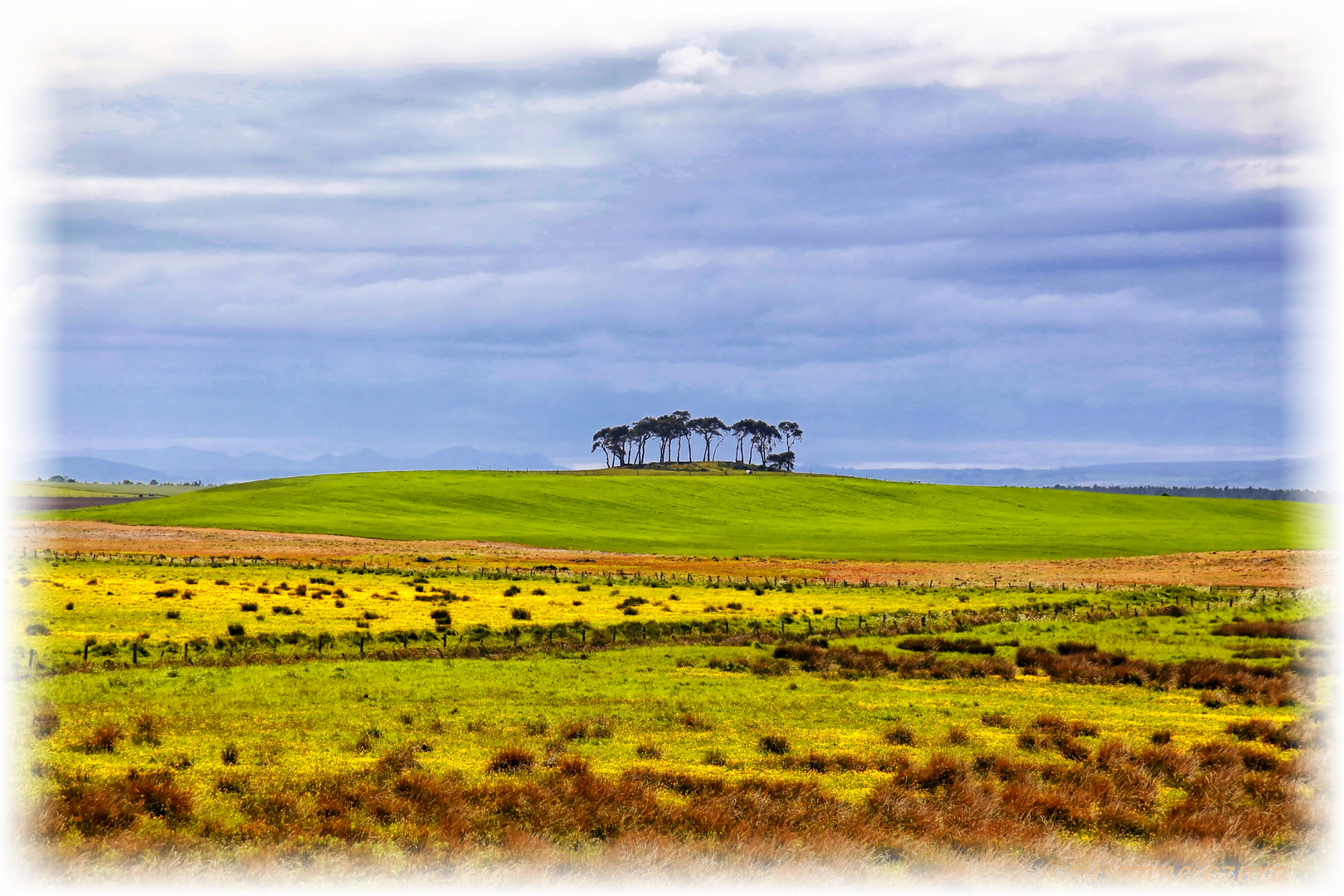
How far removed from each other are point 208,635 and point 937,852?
3362 cm

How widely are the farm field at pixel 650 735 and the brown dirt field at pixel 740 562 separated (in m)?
30.2

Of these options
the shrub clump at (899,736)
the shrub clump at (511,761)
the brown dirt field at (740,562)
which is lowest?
the brown dirt field at (740,562)

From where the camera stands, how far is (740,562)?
9450cm

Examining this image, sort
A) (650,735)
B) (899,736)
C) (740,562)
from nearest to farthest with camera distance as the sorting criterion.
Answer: (650,735), (899,736), (740,562)

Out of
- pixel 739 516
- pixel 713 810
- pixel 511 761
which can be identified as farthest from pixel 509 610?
pixel 739 516

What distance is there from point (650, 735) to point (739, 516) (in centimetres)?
13020

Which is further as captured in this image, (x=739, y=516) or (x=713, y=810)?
(x=739, y=516)

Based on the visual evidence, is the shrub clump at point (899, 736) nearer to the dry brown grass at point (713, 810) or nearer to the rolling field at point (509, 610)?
the dry brown grass at point (713, 810)

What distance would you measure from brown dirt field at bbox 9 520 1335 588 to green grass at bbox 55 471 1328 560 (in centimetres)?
834

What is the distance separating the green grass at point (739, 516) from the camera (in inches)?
4616

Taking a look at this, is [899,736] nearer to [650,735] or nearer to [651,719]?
[650,735]

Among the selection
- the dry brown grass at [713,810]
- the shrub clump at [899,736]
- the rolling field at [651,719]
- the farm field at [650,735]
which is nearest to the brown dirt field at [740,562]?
the rolling field at [651,719]

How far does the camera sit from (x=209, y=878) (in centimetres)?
1306

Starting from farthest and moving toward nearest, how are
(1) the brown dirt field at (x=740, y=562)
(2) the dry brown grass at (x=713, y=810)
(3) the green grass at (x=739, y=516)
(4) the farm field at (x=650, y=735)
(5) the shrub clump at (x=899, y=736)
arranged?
(3) the green grass at (x=739, y=516), (1) the brown dirt field at (x=740, y=562), (5) the shrub clump at (x=899, y=736), (4) the farm field at (x=650, y=735), (2) the dry brown grass at (x=713, y=810)
